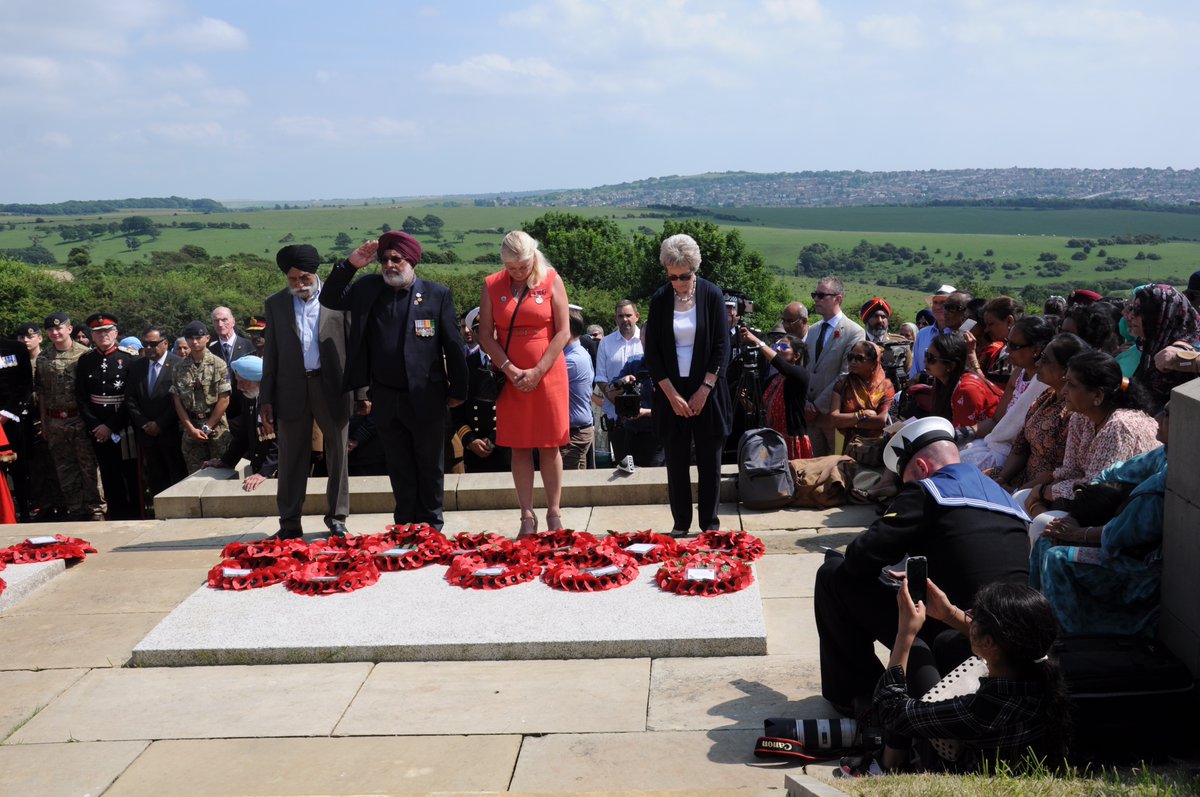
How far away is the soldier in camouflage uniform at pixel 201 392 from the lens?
1012cm

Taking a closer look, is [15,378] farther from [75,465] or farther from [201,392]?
[201,392]

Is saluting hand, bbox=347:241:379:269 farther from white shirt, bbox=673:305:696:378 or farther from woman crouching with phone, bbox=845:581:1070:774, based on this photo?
woman crouching with phone, bbox=845:581:1070:774

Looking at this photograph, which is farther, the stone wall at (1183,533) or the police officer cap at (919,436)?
the police officer cap at (919,436)

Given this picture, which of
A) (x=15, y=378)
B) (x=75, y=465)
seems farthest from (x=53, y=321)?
(x=75, y=465)

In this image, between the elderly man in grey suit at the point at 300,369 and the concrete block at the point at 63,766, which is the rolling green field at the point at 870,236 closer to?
the elderly man in grey suit at the point at 300,369

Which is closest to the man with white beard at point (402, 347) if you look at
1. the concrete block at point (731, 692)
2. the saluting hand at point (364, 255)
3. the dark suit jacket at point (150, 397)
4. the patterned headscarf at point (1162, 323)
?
the saluting hand at point (364, 255)

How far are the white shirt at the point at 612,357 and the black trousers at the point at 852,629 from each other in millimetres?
5251

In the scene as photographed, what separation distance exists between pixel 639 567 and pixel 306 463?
97.5 inches

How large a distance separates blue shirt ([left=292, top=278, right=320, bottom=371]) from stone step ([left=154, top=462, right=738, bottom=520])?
139 cm

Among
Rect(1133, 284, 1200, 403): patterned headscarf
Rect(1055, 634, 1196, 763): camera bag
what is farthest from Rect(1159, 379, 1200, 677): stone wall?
Rect(1133, 284, 1200, 403): patterned headscarf

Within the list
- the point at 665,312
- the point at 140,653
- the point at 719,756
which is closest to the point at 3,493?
the point at 140,653

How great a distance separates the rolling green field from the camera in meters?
79.6

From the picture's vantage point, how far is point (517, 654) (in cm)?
576

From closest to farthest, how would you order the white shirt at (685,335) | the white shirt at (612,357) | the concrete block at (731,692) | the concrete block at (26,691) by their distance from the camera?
the concrete block at (731,692) < the concrete block at (26,691) < the white shirt at (685,335) < the white shirt at (612,357)
